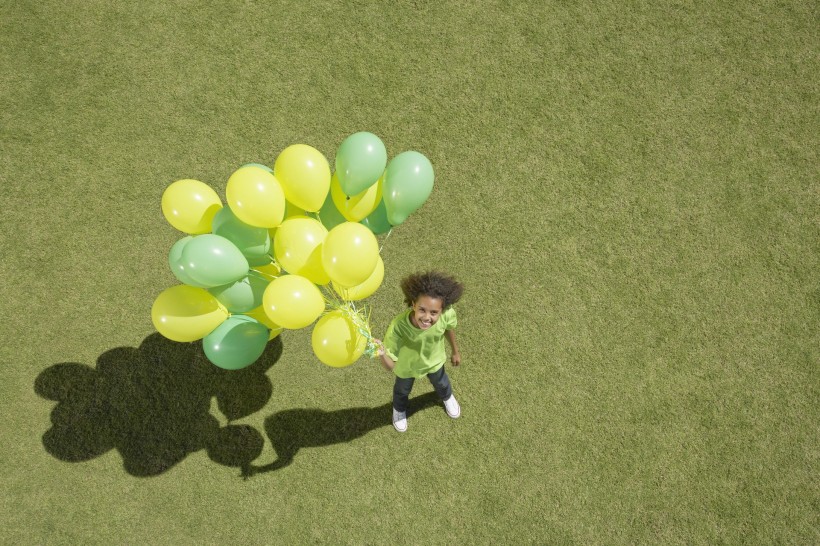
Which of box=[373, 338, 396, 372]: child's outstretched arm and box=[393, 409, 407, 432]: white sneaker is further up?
box=[373, 338, 396, 372]: child's outstretched arm

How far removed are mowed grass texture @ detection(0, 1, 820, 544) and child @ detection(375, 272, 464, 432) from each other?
0.71 metres

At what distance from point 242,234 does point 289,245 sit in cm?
28

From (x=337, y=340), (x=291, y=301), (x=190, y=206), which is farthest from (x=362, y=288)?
(x=190, y=206)

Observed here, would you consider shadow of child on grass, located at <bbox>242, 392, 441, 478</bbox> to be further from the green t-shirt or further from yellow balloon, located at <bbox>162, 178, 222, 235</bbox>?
yellow balloon, located at <bbox>162, 178, 222, 235</bbox>

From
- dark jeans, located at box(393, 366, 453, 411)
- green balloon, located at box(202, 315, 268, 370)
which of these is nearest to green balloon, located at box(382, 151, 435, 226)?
green balloon, located at box(202, 315, 268, 370)

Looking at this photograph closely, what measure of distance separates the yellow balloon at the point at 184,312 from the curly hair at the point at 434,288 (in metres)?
1.01

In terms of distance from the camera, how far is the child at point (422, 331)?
2.77m

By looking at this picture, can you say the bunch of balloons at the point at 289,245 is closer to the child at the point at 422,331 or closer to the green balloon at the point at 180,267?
the green balloon at the point at 180,267

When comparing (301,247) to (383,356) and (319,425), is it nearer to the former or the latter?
(383,356)

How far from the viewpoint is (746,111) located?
444 cm

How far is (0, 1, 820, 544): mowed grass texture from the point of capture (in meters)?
3.79

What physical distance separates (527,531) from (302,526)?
1503mm

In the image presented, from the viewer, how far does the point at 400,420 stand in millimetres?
3863

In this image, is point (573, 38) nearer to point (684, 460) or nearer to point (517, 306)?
point (517, 306)
